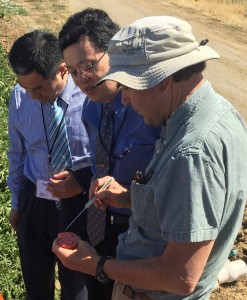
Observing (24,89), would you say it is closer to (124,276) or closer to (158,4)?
(124,276)

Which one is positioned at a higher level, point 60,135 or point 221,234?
point 221,234

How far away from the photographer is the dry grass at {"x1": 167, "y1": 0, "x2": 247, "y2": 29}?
1761 centimetres

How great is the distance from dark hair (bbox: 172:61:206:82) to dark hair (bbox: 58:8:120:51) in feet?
2.91

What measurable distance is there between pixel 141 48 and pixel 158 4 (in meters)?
20.4

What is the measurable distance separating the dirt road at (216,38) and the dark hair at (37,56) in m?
6.25

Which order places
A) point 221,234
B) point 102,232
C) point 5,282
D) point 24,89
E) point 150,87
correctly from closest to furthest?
point 150,87 → point 221,234 → point 102,232 → point 24,89 → point 5,282

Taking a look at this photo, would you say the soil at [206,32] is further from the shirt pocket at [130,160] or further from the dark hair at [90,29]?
the dark hair at [90,29]

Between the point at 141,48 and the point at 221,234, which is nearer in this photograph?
the point at 141,48

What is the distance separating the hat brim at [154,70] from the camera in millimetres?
1567

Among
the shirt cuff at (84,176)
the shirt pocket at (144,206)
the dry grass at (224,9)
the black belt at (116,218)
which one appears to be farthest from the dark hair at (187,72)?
the dry grass at (224,9)

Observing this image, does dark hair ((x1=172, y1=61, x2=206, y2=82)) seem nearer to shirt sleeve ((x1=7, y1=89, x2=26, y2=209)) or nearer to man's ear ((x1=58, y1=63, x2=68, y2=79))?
man's ear ((x1=58, y1=63, x2=68, y2=79))

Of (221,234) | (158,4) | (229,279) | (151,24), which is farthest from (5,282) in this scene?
(158,4)

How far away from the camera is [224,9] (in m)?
20.0

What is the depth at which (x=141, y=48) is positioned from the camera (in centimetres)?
161
